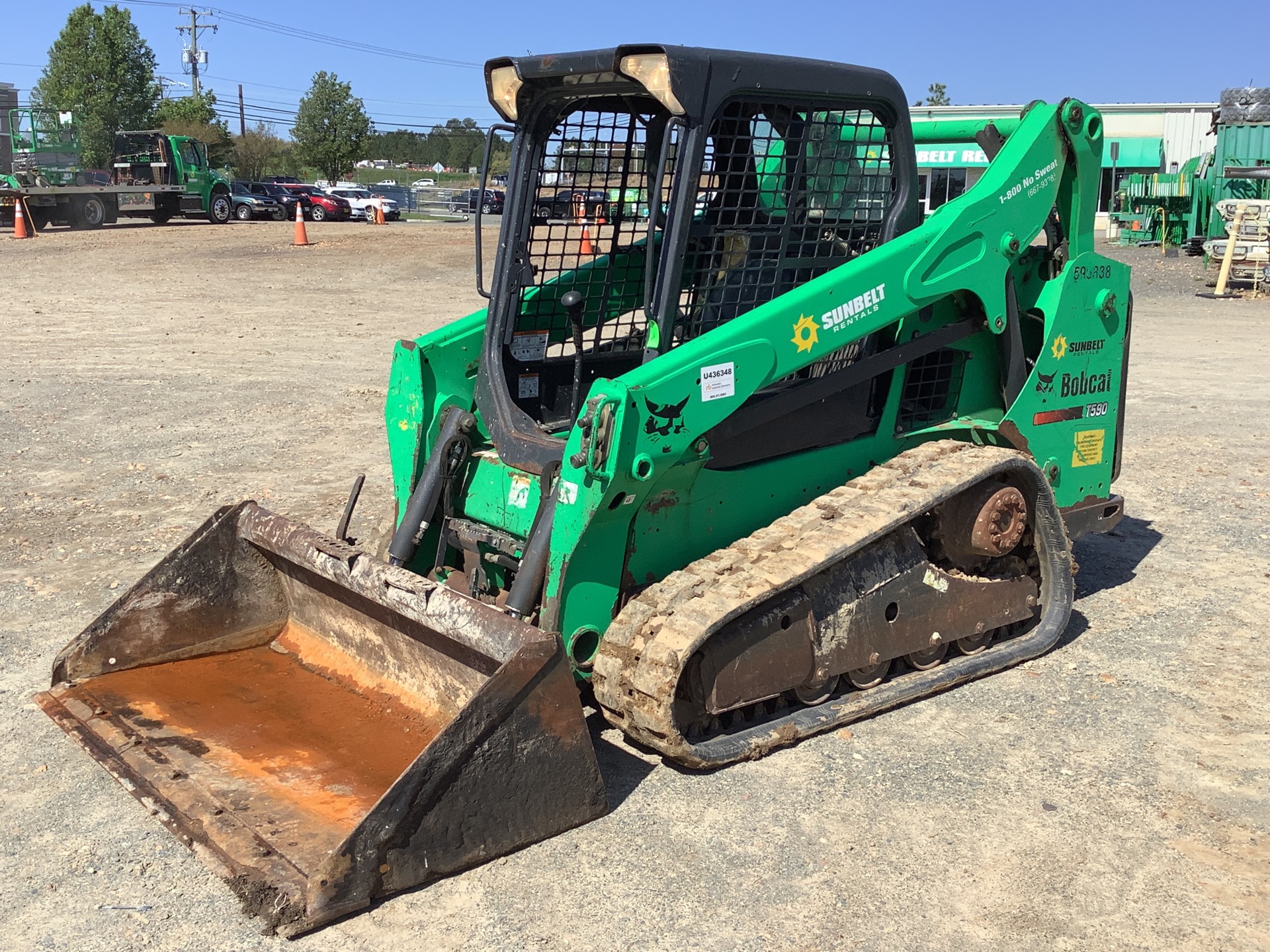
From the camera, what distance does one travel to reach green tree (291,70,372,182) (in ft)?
209

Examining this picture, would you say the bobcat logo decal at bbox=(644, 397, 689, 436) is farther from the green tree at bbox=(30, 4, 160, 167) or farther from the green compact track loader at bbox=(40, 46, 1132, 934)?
the green tree at bbox=(30, 4, 160, 167)

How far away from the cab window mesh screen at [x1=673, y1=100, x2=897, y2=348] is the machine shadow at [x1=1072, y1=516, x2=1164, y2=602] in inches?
92.0

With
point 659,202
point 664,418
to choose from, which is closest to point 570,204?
point 659,202

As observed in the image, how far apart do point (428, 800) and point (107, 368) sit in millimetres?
9861

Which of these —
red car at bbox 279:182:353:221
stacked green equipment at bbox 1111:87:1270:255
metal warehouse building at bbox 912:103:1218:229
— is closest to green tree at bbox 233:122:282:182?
red car at bbox 279:182:353:221

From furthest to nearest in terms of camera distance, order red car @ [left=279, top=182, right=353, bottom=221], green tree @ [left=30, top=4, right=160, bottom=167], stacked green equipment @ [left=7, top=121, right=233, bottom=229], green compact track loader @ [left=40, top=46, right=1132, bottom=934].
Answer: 1. green tree @ [left=30, top=4, right=160, bottom=167]
2. red car @ [left=279, top=182, right=353, bottom=221]
3. stacked green equipment @ [left=7, top=121, right=233, bottom=229]
4. green compact track loader @ [left=40, top=46, right=1132, bottom=934]

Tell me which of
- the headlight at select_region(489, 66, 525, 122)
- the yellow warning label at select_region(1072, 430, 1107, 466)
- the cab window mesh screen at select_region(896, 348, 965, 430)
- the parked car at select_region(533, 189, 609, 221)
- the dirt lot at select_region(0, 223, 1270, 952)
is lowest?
the dirt lot at select_region(0, 223, 1270, 952)

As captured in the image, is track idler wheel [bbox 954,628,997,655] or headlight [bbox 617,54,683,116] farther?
track idler wheel [bbox 954,628,997,655]

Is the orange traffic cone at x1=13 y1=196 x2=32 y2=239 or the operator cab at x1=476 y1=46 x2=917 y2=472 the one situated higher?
the operator cab at x1=476 y1=46 x2=917 y2=472

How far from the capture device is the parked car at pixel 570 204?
16.6ft

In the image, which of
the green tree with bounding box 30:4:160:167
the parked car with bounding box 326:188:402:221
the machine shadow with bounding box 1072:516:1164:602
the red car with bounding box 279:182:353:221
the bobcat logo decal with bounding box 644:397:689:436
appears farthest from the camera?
the green tree with bounding box 30:4:160:167

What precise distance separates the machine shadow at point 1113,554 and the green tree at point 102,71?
173 ft

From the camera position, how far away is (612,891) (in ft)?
12.0

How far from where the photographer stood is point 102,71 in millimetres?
53344
